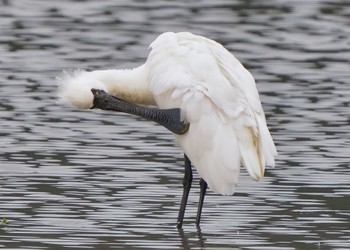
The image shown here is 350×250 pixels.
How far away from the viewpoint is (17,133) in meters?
15.4

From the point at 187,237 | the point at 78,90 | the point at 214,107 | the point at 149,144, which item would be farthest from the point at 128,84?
the point at 149,144

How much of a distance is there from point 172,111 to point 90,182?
5.29 ft

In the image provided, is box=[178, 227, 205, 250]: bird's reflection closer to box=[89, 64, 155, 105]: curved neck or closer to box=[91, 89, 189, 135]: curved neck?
box=[91, 89, 189, 135]: curved neck

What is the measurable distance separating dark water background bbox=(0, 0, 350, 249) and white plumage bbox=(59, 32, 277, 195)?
0.52 m

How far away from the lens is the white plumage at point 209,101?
11570 mm

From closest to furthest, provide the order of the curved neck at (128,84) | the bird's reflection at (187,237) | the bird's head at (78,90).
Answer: the bird's reflection at (187,237)
the bird's head at (78,90)
the curved neck at (128,84)

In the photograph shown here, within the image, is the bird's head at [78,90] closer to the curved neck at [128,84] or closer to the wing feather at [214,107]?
the curved neck at [128,84]

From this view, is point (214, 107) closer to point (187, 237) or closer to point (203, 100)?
point (203, 100)

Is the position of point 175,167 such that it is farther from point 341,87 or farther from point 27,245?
point 341,87

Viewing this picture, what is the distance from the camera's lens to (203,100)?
38.4 ft

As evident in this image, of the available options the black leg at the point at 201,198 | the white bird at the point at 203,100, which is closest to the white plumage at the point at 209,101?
the white bird at the point at 203,100

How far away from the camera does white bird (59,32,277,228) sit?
1158 cm

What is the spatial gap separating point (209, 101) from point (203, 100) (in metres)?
0.05

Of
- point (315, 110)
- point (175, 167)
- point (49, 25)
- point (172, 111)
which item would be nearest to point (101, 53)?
point (49, 25)
